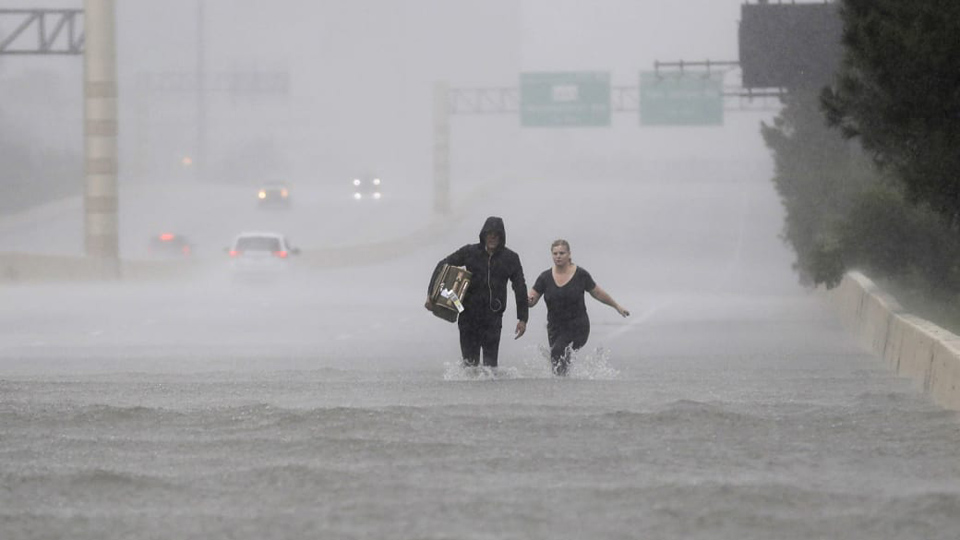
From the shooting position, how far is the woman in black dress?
16.1 metres

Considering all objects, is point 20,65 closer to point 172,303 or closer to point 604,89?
point 604,89

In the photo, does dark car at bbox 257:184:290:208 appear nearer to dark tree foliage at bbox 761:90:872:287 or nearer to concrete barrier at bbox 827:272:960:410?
dark tree foliage at bbox 761:90:872:287

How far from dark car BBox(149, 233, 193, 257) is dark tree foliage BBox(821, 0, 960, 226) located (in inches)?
2107

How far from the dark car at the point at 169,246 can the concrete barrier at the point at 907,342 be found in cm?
4388

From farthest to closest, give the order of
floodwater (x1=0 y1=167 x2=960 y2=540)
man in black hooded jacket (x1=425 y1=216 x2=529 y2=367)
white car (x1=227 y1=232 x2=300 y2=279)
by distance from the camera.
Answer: white car (x1=227 y1=232 x2=300 y2=279)
man in black hooded jacket (x1=425 y1=216 x2=529 y2=367)
floodwater (x1=0 y1=167 x2=960 y2=540)

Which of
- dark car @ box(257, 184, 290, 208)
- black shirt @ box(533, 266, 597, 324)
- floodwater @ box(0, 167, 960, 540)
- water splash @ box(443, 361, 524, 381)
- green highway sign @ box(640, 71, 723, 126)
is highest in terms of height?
green highway sign @ box(640, 71, 723, 126)

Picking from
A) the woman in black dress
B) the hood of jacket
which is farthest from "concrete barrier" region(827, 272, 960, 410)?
the hood of jacket

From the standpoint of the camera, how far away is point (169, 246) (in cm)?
7038

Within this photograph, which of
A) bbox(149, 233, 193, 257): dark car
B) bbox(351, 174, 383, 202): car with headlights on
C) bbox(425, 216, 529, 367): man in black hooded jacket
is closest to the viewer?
bbox(425, 216, 529, 367): man in black hooded jacket

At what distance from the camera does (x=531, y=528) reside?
7.47 meters

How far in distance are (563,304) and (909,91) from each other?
3912 millimetres

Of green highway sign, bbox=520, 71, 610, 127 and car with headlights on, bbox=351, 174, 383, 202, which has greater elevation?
green highway sign, bbox=520, 71, 610, 127

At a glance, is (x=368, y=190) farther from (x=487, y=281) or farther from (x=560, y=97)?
(x=487, y=281)

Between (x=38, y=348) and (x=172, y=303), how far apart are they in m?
16.2
